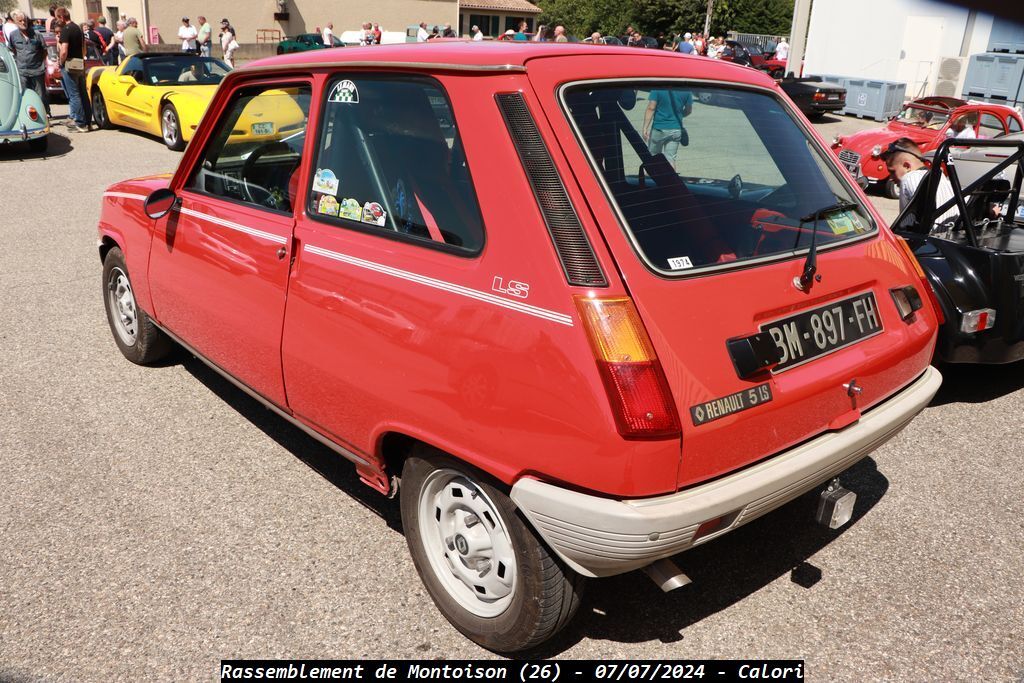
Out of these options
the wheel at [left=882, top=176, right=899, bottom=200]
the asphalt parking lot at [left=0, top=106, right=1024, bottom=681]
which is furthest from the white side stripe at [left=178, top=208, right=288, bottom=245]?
the wheel at [left=882, top=176, right=899, bottom=200]

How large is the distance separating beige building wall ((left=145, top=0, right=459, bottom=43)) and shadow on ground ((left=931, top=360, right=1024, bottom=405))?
4400 centimetres

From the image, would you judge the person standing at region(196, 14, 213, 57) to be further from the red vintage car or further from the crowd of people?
the red vintage car

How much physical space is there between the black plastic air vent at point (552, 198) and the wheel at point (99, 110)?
15.2m

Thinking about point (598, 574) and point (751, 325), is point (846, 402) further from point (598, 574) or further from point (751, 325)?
point (598, 574)

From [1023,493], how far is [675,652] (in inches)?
86.7

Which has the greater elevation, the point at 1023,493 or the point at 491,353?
the point at 491,353

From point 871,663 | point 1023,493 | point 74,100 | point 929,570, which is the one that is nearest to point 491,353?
point 871,663

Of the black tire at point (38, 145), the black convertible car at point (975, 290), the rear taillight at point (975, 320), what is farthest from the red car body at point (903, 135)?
the black tire at point (38, 145)

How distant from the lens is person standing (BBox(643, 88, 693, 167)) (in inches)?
116

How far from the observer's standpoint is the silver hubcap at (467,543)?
2686 mm

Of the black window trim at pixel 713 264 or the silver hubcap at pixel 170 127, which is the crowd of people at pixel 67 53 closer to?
the silver hubcap at pixel 170 127

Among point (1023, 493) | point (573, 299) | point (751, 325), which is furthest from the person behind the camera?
point (1023, 493)

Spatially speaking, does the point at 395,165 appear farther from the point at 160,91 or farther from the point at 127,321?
the point at 160,91

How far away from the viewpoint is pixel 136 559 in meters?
3.29
